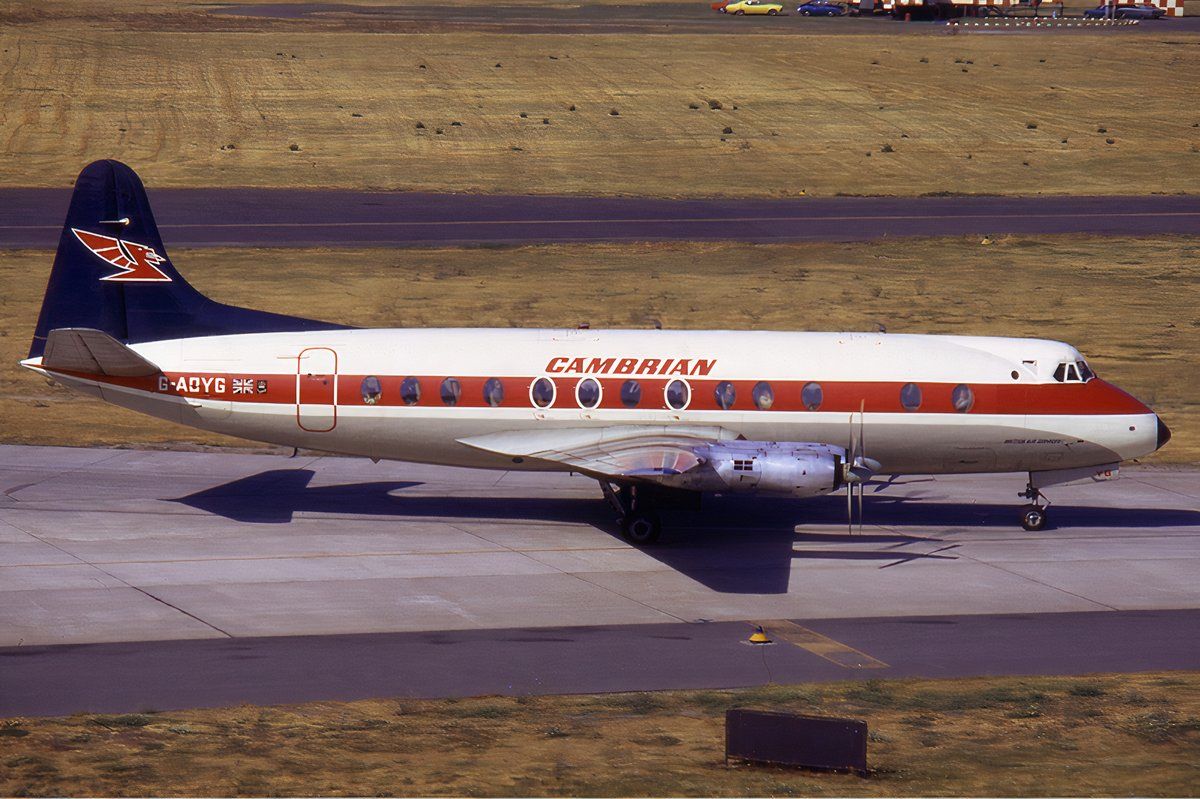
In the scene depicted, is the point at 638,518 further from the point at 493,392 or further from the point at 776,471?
the point at 776,471

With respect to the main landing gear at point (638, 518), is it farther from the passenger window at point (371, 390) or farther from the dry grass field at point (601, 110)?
the dry grass field at point (601, 110)

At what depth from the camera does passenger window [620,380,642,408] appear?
2888cm

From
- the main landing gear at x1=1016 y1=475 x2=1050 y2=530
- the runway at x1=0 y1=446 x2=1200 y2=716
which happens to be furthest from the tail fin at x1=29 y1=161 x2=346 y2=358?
the main landing gear at x1=1016 y1=475 x2=1050 y2=530

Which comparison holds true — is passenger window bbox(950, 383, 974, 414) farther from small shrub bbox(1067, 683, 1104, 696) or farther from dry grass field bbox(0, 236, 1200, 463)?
dry grass field bbox(0, 236, 1200, 463)

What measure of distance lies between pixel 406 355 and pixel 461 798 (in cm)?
1379

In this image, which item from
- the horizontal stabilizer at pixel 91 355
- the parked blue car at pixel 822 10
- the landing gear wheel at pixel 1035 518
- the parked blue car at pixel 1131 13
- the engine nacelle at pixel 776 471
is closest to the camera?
the engine nacelle at pixel 776 471

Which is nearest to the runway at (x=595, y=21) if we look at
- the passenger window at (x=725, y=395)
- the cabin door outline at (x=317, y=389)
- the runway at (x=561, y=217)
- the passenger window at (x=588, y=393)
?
the runway at (x=561, y=217)

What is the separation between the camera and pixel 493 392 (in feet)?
95.5

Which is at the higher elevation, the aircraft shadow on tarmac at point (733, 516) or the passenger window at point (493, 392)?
the passenger window at point (493, 392)

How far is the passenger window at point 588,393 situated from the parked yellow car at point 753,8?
12074 centimetres

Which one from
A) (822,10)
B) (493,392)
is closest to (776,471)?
(493,392)

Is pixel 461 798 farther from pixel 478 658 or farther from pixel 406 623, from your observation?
pixel 406 623

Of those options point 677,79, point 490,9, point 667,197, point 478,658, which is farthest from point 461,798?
point 490,9

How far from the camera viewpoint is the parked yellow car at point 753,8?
470ft
